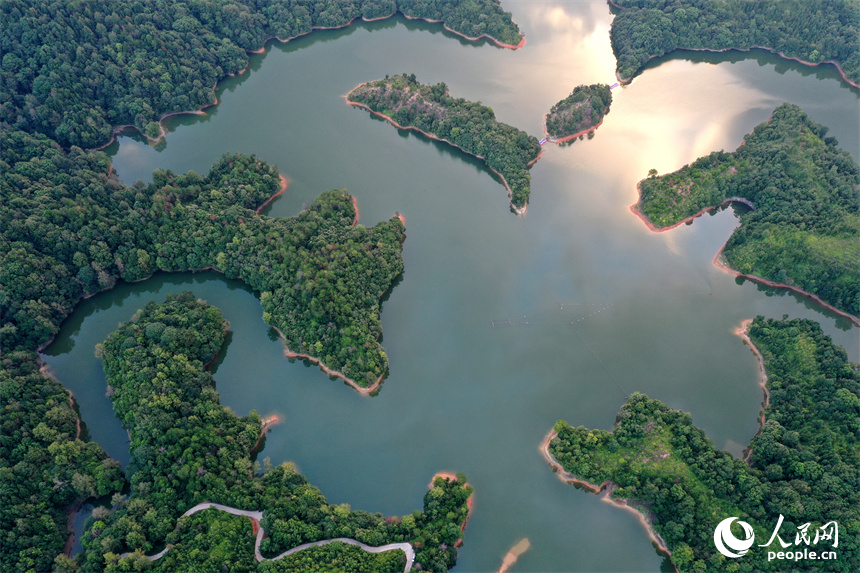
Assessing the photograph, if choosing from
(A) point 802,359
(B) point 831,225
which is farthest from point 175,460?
(B) point 831,225

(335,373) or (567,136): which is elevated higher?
(567,136)

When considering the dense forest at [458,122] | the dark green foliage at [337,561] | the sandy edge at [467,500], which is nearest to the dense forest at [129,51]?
the dense forest at [458,122]

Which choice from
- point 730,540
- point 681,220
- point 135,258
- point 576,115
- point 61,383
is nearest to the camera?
point 730,540

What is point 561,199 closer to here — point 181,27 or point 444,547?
point 444,547

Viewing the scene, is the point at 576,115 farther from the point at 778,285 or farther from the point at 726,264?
the point at 778,285

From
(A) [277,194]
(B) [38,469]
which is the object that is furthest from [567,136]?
(B) [38,469]

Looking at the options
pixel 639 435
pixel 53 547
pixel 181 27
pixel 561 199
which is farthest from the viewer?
pixel 181 27

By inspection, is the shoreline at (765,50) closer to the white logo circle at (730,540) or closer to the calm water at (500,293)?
the calm water at (500,293)

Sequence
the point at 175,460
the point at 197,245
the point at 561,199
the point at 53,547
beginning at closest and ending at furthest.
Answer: the point at 53,547 < the point at 175,460 < the point at 197,245 < the point at 561,199
